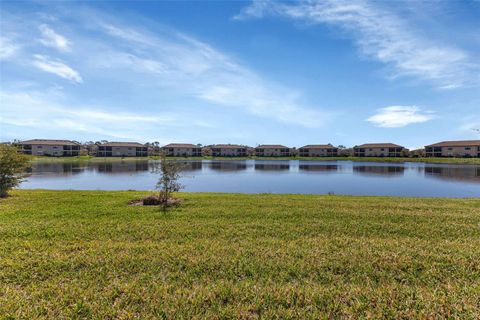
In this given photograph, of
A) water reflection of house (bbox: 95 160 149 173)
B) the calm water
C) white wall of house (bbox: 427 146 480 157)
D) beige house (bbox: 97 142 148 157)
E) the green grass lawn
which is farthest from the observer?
beige house (bbox: 97 142 148 157)

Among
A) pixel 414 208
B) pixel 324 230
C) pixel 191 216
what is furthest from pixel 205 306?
pixel 414 208

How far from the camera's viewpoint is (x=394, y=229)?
25.8 ft

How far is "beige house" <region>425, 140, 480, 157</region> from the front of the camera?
91812 millimetres

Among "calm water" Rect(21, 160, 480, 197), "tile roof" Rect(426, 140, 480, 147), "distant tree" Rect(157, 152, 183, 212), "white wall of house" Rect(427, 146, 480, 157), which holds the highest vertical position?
"tile roof" Rect(426, 140, 480, 147)

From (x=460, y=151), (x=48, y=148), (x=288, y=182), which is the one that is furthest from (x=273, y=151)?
(x=288, y=182)

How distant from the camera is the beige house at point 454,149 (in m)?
91.8

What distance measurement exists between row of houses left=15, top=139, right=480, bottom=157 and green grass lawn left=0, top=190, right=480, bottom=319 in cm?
7162

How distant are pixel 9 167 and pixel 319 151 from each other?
4793 inches

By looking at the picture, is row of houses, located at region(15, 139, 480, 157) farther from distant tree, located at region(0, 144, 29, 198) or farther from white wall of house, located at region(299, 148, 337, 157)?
distant tree, located at region(0, 144, 29, 198)

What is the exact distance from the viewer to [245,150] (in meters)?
133

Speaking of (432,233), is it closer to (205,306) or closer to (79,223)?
(205,306)

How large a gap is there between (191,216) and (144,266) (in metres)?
4.15

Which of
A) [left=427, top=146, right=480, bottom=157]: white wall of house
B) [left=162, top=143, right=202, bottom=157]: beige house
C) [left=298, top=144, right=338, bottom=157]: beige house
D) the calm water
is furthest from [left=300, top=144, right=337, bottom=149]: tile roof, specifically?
Answer: the calm water

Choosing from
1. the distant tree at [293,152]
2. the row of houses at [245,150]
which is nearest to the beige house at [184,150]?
the row of houses at [245,150]
